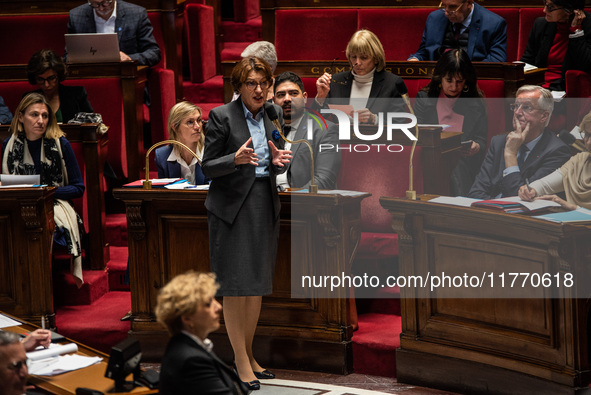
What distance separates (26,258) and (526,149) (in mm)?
2091

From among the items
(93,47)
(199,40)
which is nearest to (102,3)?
(93,47)

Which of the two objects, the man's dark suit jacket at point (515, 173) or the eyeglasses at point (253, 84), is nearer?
the eyeglasses at point (253, 84)

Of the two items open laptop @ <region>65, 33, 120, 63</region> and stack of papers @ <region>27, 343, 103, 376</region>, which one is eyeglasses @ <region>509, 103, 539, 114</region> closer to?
stack of papers @ <region>27, 343, 103, 376</region>

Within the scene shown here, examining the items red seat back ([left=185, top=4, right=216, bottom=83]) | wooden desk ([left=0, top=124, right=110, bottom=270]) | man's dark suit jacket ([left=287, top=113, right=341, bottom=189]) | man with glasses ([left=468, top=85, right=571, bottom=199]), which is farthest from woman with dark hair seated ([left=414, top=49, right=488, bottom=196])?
red seat back ([left=185, top=4, right=216, bottom=83])

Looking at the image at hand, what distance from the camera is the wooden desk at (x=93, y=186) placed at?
429 centimetres

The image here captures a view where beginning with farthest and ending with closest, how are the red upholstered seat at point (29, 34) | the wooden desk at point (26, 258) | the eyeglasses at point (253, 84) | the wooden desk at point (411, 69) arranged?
the red upholstered seat at point (29, 34) → the wooden desk at point (411, 69) → the wooden desk at point (26, 258) → the eyeglasses at point (253, 84)

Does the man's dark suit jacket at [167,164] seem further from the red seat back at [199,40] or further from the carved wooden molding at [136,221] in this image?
the red seat back at [199,40]

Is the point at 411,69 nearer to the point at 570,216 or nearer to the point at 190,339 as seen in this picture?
the point at 570,216

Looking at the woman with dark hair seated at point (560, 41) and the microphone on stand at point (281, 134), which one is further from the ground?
the woman with dark hair seated at point (560, 41)

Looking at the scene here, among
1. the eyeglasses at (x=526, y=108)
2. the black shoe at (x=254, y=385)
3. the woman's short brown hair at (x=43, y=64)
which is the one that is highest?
the woman's short brown hair at (x=43, y=64)

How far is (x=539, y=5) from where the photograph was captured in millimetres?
5008

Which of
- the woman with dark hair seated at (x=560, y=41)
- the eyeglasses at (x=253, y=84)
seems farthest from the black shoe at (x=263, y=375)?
the woman with dark hair seated at (x=560, y=41)

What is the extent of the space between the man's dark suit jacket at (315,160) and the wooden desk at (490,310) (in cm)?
30

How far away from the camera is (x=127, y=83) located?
4.81m
